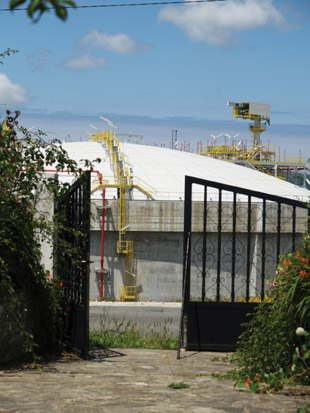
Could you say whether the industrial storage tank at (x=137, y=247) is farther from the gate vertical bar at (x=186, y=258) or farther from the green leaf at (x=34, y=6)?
the green leaf at (x=34, y=6)

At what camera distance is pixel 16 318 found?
845cm

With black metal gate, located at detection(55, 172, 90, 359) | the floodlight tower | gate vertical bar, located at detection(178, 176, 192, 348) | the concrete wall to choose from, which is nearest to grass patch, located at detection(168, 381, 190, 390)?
black metal gate, located at detection(55, 172, 90, 359)

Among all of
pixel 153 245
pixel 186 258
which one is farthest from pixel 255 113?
pixel 186 258

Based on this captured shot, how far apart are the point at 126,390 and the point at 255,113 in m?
66.3

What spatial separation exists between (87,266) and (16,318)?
142 cm

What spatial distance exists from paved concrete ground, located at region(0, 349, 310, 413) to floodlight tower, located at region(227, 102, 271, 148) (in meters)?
63.4

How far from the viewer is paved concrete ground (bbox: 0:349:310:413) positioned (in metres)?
6.10

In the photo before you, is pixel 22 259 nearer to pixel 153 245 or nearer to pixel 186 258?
pixel 186 258

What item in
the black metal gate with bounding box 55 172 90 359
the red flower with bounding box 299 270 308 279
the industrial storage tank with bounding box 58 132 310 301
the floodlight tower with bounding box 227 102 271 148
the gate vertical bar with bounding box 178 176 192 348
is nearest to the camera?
the red flower with bounding box 299 270 308 279

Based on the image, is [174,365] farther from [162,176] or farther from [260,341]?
[162,176]

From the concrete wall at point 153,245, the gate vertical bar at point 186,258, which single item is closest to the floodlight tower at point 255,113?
the concrete wall at point 153,245

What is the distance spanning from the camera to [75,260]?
32.7ft

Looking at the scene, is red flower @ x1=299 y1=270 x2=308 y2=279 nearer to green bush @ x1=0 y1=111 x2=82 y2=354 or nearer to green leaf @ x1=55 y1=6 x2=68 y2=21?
green bush @ x1=0 y1=111 x2=82 y2=354

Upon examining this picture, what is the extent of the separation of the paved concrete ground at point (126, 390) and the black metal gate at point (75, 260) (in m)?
0.50
